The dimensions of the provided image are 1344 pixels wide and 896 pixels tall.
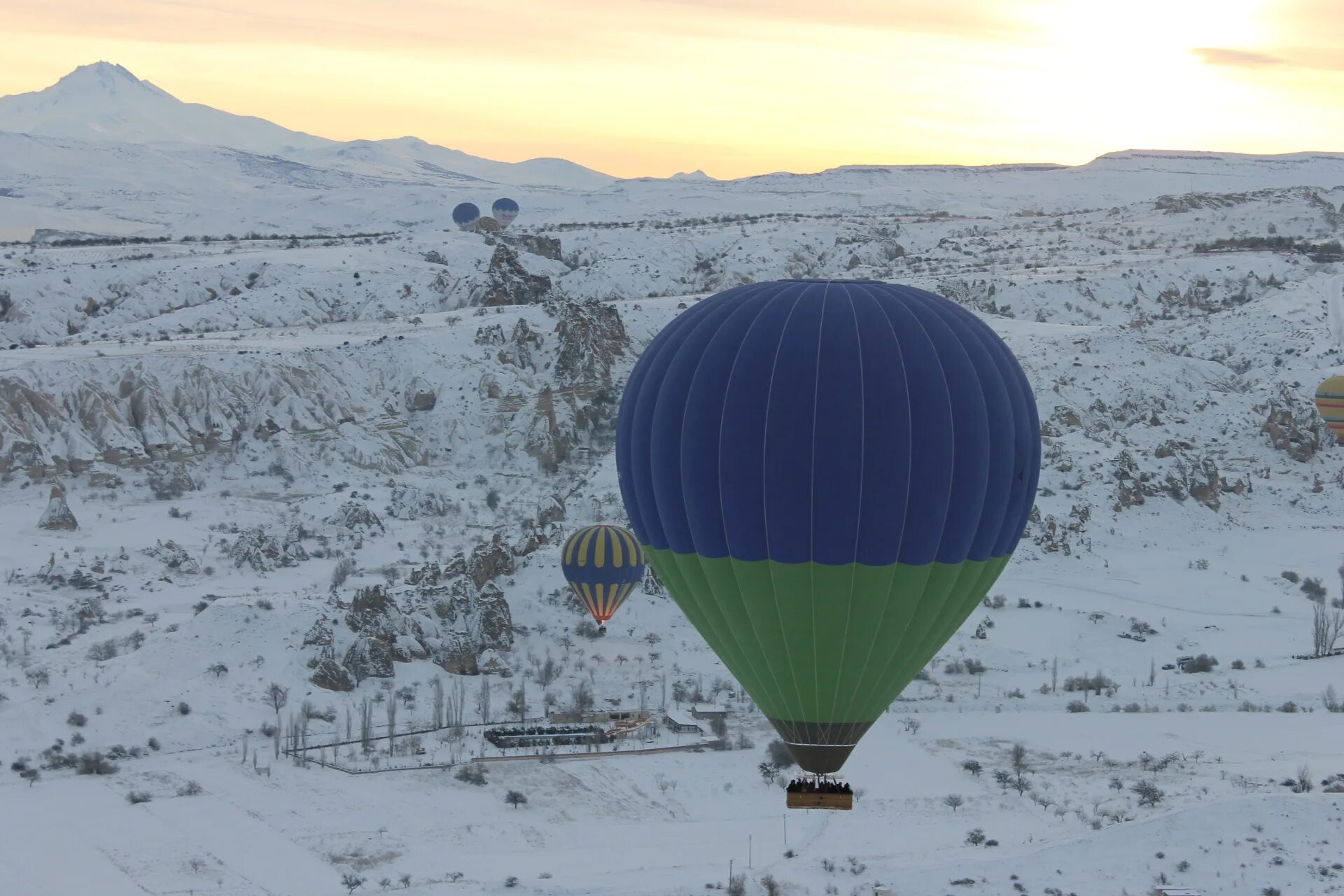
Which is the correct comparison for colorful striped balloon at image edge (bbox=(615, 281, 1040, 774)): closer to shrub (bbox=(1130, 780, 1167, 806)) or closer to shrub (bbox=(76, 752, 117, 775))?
shrub (bbox=(1130, 780, 1167, 806))

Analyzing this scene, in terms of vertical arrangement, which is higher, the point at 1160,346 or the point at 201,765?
the point at 1160,346

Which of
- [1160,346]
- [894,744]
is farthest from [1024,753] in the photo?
[1160,346]

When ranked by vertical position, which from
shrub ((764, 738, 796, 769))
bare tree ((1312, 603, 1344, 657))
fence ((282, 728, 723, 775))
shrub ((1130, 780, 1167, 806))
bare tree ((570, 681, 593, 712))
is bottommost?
fence ((282, 728, 723, 775))

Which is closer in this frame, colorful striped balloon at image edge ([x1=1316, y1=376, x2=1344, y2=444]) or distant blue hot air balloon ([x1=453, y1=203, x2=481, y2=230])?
colorful striped balloon at image edge ([x1=1316, y1=376, x2=1344, y2=444])

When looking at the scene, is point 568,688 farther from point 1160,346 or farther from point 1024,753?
point 1160,346

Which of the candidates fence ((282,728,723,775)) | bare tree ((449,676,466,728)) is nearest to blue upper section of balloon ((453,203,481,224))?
bare tree ((449,676,466,728))

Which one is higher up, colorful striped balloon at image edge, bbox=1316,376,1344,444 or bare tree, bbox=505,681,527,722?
colorful striped balloon at image edge, bbox=1316,376,1344,444

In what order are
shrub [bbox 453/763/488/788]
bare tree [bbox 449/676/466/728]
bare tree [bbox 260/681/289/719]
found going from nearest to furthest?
shrub [bbox 453/763/488/788] < bare tree [bbox 449/676/466/728] < bare tree [bbox 260/681/289/719]

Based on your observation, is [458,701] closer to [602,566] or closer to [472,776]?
[472,776]
